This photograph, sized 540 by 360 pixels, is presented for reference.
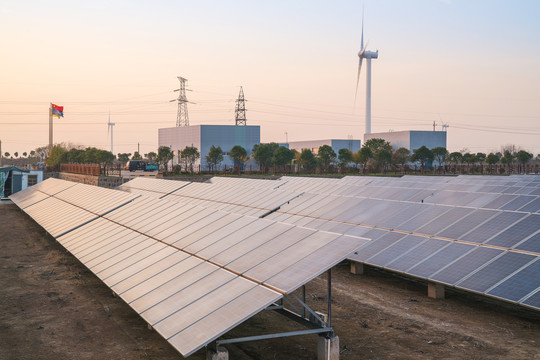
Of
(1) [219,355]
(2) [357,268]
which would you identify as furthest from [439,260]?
(1) [219,355]

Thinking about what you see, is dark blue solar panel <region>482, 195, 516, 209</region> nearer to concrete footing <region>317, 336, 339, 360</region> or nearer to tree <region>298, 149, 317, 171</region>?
concrete footing <region>317, 336, 339, 360</region>

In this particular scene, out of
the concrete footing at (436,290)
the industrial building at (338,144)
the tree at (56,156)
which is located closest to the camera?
the concrete footing at (436,290)

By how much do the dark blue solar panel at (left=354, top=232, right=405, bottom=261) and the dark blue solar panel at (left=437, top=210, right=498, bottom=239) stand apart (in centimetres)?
153

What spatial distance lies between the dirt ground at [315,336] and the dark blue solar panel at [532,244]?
1.75 m

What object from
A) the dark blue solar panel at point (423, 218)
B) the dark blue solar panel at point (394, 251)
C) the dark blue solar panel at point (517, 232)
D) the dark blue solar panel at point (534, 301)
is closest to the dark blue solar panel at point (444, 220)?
the dark blue solar panel at point (423, 218)

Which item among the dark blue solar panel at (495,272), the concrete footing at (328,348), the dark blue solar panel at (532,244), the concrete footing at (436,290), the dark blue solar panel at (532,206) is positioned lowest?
the concrete footing at (436,290)

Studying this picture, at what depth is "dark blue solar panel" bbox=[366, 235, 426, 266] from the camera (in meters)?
15.2

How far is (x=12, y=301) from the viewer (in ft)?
46.1

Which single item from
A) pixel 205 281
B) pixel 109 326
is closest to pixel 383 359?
pixel 205 281

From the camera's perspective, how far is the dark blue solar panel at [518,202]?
1835 centimetres

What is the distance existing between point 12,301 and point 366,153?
83.6 metres

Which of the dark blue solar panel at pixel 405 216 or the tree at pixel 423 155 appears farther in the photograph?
the tree at pixel 423 155

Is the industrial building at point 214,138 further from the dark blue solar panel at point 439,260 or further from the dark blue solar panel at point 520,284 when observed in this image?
the dark blue solar panel at point 520,284

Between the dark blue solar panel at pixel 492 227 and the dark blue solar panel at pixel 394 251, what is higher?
the dark blue solar panel at pixel 492 227
